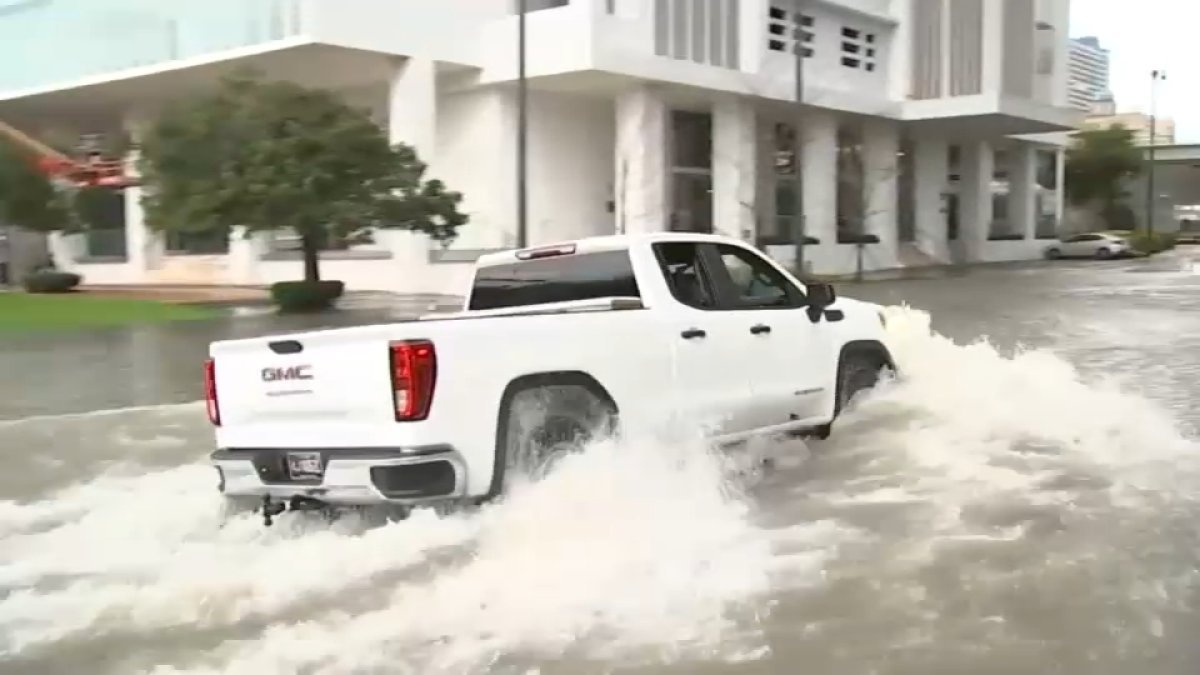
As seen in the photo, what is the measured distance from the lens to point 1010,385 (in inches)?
469

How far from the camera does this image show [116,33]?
41531 mm

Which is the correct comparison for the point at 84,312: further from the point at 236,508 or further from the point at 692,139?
the point at 236,508

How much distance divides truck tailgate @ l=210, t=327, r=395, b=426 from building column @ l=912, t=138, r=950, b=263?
51.0m

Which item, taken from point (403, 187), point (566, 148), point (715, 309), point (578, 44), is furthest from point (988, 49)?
point (715, 309)

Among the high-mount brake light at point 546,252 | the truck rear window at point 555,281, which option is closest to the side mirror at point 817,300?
the truck rear window at point 555,281

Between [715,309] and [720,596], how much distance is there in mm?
2708

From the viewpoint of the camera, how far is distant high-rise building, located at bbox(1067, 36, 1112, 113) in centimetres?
12000

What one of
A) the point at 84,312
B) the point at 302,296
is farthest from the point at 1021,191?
the point at 84,312

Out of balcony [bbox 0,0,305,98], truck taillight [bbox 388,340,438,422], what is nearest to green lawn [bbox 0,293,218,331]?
balcony [bbox 0,0,305,98]

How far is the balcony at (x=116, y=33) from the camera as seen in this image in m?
35.8

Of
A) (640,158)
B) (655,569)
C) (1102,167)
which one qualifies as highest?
(1102,167)

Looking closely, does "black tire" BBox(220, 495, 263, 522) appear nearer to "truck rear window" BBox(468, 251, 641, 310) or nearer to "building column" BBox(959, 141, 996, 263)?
"truck rear window" BBox(468, 251, 641, 310)

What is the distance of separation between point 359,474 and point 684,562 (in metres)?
1.68

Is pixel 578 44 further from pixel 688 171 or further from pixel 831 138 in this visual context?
pixel 831 138
